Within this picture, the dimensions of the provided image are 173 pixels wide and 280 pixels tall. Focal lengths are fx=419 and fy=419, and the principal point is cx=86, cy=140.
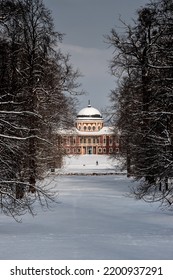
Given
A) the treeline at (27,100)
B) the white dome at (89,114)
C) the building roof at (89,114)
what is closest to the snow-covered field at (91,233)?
the treeline at (27,100)

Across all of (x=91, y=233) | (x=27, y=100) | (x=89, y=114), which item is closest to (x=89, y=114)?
(x=89, y=114)

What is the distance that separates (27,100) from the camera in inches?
559

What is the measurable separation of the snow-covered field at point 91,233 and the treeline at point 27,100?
2.58 feet

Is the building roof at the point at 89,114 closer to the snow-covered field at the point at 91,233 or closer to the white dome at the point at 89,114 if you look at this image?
the white dome at the point at 89,114

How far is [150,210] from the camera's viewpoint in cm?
1456

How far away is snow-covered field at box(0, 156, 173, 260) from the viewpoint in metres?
8.13

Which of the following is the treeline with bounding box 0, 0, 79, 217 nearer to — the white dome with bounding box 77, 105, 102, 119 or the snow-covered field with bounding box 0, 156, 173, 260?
the snow-covered field with bounding box 0, 156, 173, 260

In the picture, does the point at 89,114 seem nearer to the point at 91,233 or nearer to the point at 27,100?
the point at 27,100

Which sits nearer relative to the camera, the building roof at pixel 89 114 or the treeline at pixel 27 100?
the treeline at pixel 27 100

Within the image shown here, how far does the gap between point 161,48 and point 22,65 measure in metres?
7.34

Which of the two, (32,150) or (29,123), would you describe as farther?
(32,150)

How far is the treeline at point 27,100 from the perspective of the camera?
11.8 meters
